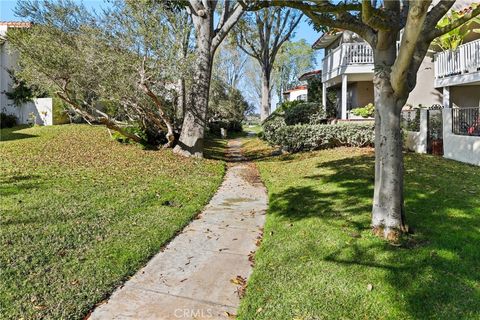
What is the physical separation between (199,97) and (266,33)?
48.7 ft

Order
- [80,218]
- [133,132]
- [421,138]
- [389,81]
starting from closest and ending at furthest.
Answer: [389,81] → [80,218] → [421,138] → [133,132]

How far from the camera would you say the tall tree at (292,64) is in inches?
2500

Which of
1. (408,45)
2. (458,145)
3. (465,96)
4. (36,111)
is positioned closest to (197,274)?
(408,45)

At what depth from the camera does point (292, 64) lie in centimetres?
6756

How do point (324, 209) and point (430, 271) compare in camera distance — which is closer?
point (430, 271)

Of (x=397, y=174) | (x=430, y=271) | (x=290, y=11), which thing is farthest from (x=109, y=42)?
(x=290, y=11)

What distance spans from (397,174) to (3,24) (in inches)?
1024

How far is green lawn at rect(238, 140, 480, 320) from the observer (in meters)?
3.46

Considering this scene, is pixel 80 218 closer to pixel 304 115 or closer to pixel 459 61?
pixel 304 115

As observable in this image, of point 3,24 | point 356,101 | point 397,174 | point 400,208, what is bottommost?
point 400,208

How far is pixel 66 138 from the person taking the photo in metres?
14.8

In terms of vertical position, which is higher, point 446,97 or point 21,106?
point 21,106

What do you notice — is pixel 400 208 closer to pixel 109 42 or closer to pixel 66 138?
pixel 109 42

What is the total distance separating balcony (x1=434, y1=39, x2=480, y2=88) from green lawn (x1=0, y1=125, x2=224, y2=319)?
10864mm
